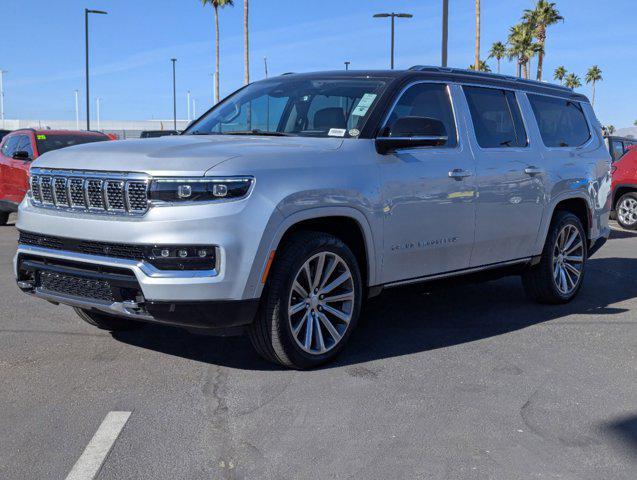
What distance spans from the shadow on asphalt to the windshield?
1.25 m

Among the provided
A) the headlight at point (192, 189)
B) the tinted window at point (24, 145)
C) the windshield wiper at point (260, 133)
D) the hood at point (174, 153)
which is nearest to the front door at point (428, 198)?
the hood at point (174, 153)

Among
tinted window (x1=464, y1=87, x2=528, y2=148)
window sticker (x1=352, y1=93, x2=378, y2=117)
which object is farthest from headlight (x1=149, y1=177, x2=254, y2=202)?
tinted window (x1=464, y1=87, x2=528, y2=148)

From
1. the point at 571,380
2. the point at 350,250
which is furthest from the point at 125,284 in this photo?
the point at 571,380

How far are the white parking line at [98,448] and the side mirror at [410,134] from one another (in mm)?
2382

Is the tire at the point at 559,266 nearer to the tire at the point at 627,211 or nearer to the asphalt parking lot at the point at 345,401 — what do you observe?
the asphalt parking lot at the point at 345,401

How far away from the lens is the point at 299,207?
464 cm

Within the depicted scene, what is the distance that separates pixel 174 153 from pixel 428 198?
73.7 inches

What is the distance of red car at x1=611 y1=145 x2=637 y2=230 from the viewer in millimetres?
15219

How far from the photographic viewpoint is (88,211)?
465cm

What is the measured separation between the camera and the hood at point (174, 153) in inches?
173

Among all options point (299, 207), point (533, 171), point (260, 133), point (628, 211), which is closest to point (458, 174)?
point (533, 171)

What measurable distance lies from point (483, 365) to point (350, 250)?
115 cm

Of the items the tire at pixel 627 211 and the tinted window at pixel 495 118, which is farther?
the tire at pixel 627 211

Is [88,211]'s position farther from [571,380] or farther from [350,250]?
[571,380]
